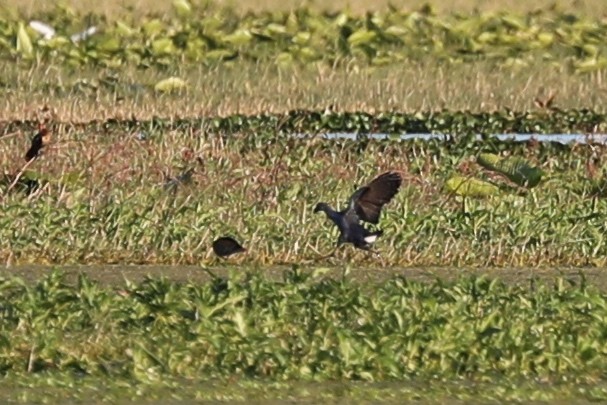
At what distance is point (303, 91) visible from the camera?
14.2m

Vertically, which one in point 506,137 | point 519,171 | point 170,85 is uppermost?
point 519,171

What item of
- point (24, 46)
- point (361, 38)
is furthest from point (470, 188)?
point (361, 38)

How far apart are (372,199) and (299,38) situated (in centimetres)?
840

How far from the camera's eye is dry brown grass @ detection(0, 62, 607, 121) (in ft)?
43.0

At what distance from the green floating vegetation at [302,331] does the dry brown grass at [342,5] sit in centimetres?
1167

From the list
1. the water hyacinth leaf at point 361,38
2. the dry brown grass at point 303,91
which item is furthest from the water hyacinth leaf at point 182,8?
the dry brown grass at point 303,91

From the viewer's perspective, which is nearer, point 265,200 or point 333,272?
point 333,272

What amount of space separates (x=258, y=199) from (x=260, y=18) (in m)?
8.61

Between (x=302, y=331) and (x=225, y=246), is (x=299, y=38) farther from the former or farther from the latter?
(x=302, y=331)

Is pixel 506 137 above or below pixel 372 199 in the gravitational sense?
below

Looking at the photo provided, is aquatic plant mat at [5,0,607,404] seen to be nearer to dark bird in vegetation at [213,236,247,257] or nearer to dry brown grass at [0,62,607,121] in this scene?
dry brown grass at [0,62,607,121]

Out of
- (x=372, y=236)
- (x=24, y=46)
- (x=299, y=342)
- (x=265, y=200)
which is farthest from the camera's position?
(x=24, y=46)

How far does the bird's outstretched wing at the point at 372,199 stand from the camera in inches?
317

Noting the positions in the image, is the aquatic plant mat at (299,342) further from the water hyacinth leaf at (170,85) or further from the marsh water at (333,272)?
the water hyacinth leaf at (170,85)
